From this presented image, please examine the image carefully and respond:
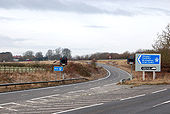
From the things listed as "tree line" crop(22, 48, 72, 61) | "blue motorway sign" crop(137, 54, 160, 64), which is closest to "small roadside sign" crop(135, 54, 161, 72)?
"blue motorway sign" crop(137, 54, 160, 64)

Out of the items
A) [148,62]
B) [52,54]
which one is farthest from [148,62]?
[52,54]

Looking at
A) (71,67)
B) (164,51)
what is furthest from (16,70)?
(164,51)

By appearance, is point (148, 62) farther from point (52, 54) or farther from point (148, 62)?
point (52, 54)

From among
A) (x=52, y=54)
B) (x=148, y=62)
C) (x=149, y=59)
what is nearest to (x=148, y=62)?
(x=148, y=62)

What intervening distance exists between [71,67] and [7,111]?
5300 cm

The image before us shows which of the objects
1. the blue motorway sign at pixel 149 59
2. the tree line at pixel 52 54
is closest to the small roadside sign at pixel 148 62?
the blue motorway sign at pixel 149 59

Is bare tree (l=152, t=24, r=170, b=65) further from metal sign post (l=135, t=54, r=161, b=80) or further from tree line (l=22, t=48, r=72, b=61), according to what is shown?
tree line (l=22, t=48, r=72, b=61)

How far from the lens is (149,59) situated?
31656 millimetres

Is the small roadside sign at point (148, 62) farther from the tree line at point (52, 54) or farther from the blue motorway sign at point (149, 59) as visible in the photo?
the tree line at point (52, 54)

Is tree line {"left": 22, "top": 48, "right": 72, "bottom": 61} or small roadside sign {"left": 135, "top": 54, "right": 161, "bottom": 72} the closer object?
small roadside sign {"left": 135, "top": 54, "right": 161, "bottom": 72}

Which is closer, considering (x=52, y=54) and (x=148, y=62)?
(x=148, y=62)

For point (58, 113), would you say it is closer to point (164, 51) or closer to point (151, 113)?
point (151, 113)

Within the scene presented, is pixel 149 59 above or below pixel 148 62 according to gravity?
above

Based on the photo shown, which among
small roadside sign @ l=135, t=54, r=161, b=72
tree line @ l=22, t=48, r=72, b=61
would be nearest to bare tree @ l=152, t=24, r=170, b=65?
small roadside sign @ l=135, t=54, r=161, b=72
